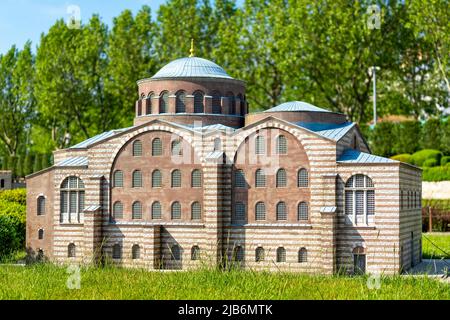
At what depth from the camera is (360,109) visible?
176 ft

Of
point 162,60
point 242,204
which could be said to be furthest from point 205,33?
point 242,204

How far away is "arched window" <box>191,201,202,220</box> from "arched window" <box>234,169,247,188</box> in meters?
1.84

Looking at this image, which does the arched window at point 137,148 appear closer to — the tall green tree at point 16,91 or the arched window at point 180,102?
the arched window at point 180,102

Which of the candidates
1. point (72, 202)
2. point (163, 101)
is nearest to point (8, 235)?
point (72, 202)

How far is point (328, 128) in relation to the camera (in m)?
32.4

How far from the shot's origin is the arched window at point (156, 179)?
32.2m

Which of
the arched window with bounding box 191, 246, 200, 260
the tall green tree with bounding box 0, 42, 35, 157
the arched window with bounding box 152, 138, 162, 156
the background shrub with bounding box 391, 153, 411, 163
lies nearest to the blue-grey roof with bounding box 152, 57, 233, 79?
the arched window with bounding box 152, 138, 162, 156

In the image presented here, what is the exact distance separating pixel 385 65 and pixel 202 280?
3516 centimetres

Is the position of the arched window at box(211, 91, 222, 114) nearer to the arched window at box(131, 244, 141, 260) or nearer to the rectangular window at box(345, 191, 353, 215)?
the arched window at box(131, 244, 141, 260)

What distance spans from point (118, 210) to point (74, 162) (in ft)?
10.5

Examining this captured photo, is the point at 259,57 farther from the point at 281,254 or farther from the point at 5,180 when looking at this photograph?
the point at 281,254

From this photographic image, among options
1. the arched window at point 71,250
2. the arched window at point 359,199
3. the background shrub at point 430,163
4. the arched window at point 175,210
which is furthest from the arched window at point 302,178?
the background shrub at point 430,163

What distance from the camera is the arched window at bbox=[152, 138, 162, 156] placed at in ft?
105
